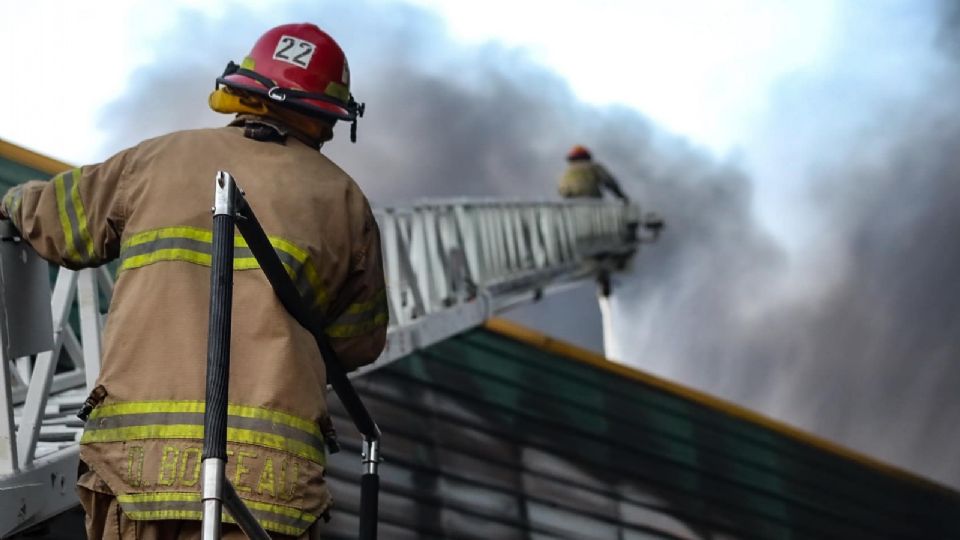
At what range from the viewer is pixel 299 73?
11.4 ft

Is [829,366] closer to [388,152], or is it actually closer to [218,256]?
[388,152]

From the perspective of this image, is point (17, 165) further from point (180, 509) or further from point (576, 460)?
point (180, 509)

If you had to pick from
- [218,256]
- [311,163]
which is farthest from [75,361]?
[218,256]

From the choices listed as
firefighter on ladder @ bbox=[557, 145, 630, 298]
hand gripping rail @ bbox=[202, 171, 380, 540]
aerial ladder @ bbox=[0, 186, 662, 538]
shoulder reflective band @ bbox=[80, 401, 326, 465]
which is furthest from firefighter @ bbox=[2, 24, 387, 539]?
firefighter on ladder @ bbox=[557, 145, 630, 298]

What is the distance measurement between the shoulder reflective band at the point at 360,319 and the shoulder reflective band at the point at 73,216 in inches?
22.5

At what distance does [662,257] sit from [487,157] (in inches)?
122

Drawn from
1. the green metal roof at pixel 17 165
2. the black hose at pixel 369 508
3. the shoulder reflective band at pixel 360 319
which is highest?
the shoulder reflective band at pixel 360 319

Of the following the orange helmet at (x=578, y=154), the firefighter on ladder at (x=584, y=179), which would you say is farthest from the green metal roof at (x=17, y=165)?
the orange helmet at (x=578, y=154)

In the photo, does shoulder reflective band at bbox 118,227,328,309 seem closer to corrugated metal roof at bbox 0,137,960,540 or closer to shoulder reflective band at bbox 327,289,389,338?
shoulder reflective band at bbox 327,289,389,338

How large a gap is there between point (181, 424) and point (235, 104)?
2.74 ft

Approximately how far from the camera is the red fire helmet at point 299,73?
3.40 m

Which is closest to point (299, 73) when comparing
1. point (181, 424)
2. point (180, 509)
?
point (181, 424)

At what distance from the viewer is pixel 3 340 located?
380 centimetres

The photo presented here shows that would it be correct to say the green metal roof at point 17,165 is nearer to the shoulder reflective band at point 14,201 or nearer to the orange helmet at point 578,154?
the shoulder reflective band at point 14,201
